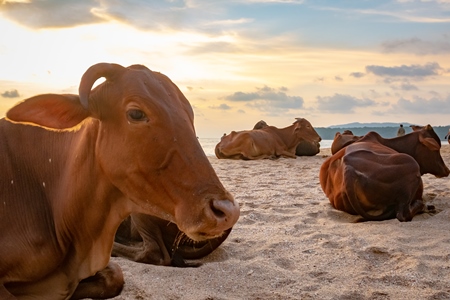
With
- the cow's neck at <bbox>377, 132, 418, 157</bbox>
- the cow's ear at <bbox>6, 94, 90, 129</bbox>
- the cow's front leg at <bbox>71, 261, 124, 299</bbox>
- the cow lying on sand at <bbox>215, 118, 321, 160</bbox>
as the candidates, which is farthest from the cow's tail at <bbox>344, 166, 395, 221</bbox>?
the cow lying on sand at <bbox>215, 118, 321, 160</bbox>

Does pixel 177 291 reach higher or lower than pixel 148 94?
lower

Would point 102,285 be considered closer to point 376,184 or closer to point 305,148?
point 376,184

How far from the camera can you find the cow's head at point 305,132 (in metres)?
17.6

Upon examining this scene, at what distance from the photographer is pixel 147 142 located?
2.85 metres

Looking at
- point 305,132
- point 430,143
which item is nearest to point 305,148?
point 305,132

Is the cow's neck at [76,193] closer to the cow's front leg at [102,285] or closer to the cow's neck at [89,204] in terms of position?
the cow's neck at [89,204]

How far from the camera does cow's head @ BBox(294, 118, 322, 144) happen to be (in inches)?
695

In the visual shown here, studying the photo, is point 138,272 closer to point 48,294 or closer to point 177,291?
point 177,291

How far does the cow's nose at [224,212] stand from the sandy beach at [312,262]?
1464 millimetres

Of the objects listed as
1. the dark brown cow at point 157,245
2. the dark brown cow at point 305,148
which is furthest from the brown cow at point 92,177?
the dark brown cow at point 305,148

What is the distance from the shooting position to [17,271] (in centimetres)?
310

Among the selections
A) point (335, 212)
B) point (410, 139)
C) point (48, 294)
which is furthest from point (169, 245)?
point (410, 139)

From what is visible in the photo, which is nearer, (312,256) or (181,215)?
(181,215)

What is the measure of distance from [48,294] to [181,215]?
107 cm
